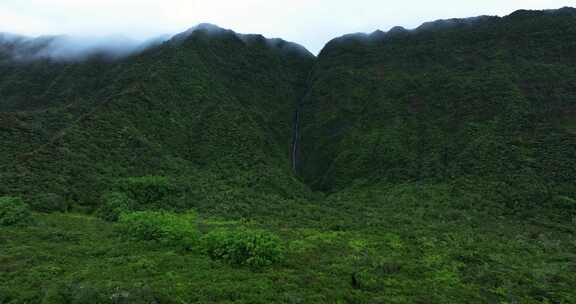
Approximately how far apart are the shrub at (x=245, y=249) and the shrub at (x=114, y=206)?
1233 cm

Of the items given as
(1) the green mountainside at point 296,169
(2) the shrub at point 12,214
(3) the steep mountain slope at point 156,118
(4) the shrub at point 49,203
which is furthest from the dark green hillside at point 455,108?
(2) the shrub at point 12,214

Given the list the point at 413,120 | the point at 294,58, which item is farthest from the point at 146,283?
the point at 294,58

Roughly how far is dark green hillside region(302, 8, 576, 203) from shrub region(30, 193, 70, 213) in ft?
104

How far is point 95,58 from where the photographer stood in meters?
81.1

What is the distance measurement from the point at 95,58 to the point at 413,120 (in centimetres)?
7064

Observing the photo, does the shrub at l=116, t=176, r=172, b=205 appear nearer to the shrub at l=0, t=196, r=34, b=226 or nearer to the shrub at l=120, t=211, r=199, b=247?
the shrub at l=0, t=196, r=34, b=226

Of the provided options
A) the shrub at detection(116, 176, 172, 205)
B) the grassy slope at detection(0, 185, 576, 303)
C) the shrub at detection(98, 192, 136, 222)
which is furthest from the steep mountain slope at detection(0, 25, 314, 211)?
the grassy slope at detection(0, 185, 576, 303)

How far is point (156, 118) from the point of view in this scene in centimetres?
5009

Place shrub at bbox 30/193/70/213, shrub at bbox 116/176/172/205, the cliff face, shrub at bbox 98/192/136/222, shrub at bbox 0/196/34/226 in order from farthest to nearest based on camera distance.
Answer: the cliff face < shrub at bbox 116/176/172/205 < shrub at bbox 98/192/136/222 < shrub at bbox 30/193/70/213 < shrub at bbox 0/196/34/226

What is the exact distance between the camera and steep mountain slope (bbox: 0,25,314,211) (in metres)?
33.6

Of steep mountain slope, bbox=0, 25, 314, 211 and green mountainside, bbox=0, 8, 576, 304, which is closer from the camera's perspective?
green mountainside, bbox=0, 8, 576, 304

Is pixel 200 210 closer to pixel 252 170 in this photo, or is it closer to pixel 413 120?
pixel 252 170

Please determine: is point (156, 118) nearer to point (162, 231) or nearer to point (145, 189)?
point (145, 189)

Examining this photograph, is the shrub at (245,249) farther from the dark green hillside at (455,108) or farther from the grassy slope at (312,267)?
the dark green hillside at (455,108)
